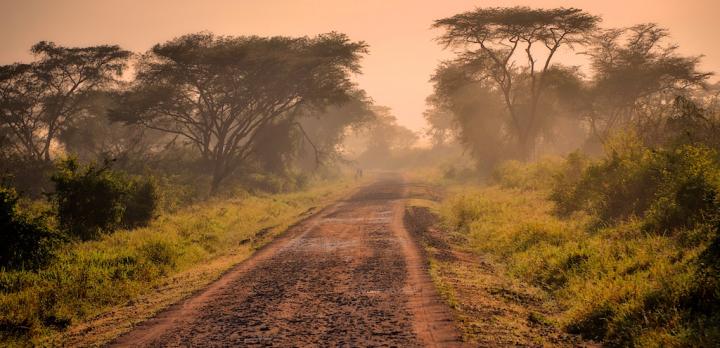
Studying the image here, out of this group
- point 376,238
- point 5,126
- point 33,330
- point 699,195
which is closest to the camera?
point 33,330

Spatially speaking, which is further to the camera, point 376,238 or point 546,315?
point 376,238

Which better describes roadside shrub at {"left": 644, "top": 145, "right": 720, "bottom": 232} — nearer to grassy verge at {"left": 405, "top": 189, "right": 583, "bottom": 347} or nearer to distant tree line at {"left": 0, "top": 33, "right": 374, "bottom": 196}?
grassy verge at {"left": 405, "top": 189, "right": 583, "bottom": 347}

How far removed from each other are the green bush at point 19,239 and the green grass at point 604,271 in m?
10.1

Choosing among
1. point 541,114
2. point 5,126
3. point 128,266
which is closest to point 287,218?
point 128,266

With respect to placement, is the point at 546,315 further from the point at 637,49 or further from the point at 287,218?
the point at 637,49

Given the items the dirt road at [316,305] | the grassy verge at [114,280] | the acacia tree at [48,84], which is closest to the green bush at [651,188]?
the dirt road at [316,305]

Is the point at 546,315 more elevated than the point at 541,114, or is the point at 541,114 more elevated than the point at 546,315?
the point at 541,114

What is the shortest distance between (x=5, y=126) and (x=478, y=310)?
37429mm

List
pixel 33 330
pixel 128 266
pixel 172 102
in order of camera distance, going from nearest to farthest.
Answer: pixel 33 330 → pixel 128 266 → pixel 172 102

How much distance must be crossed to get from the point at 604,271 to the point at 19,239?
1164cm

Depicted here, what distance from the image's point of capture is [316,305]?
26.4 feet

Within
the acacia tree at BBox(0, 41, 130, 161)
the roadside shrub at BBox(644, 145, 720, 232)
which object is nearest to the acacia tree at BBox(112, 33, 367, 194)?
the acacia tree at BBox(0, 41, 130, 161)

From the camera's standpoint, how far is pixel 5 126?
1353 inches

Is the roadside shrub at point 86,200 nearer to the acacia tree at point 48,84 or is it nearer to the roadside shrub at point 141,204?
the roadside shrub at point 141,204
